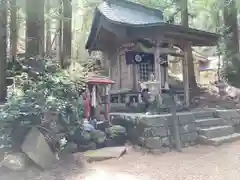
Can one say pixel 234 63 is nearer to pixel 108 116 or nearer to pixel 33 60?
pixel 108 116

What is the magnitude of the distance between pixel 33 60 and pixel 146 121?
3365mm

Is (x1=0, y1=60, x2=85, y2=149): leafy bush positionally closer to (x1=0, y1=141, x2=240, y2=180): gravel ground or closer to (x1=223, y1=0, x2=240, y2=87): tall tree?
(x1=0, y1=141, x2=240, y2=180): gravel ground

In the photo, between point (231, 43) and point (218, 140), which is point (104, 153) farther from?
point (231, 43)

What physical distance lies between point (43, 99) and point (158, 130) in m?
3.10

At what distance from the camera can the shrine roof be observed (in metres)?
9.19

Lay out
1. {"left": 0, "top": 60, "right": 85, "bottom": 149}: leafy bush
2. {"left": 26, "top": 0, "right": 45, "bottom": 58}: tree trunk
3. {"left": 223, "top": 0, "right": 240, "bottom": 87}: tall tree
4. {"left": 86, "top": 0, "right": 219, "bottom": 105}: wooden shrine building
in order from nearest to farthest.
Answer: {"left": 0, "top": 60, "right": 85, "bottom": 149}: leafy bush, {"left": 26, "top": 0, "right": 45, "bottom": 58}: tree trunk, {"left": 86, "top": 0, "right": 219, "bottom": 105}: wooden shrine building, {"left": 223, "top": 0, "right": 240, "bottom": 87}: tall tree

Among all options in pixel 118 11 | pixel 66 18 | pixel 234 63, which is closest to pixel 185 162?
pixel 66 18

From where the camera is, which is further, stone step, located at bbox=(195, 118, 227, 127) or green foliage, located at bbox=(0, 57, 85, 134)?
stone step, located at bbox=(195, 118, 227, 127)

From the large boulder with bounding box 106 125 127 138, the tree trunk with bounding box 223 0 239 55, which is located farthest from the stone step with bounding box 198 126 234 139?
the tree trunk with bounding box 223 0 239 55

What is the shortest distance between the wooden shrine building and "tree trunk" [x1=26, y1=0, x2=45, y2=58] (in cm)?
294

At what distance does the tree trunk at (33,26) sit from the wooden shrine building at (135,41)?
116 inches

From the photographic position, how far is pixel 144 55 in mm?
11828

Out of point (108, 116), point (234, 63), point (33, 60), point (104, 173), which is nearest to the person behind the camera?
point (104, 173)

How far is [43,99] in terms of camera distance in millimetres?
5590
